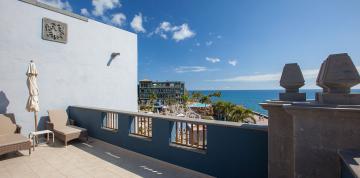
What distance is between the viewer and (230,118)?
83.1 ft

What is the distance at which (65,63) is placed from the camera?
6781 mm

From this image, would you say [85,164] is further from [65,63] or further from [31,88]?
[65,63]

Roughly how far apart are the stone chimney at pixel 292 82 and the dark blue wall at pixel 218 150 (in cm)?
65

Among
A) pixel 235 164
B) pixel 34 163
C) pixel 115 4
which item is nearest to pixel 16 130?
pixel 34 163

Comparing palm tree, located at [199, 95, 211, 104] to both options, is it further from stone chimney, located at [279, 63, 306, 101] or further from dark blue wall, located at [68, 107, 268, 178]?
stone chimney, located at [279, 63, 306, 101]

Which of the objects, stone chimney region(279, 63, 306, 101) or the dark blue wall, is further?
the dark blue wall

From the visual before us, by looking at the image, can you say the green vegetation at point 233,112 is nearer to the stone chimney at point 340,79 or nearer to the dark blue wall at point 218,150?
the dark blue wall at point 218,150

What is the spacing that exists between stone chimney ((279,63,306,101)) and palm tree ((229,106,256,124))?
2255 centimetres

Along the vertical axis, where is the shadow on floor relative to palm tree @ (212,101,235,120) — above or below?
above

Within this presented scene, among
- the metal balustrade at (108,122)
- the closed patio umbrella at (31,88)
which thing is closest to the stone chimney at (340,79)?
the metal balustrade at (108,122)

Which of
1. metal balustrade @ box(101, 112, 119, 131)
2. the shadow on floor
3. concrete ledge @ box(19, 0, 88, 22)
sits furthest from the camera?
concrete ledge @ box(19, 0, 88, 22)

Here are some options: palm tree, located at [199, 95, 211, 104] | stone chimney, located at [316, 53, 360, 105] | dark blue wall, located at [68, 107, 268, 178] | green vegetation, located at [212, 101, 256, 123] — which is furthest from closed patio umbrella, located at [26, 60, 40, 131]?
palm tree, located at [199, 95, 211, 104]

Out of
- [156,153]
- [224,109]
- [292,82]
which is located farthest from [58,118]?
[224,109]

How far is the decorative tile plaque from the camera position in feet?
20.3
